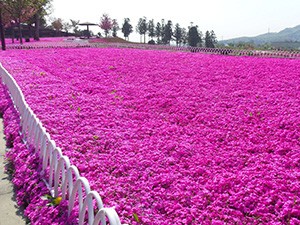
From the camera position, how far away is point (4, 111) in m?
10.4

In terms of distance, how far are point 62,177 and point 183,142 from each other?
3560mm

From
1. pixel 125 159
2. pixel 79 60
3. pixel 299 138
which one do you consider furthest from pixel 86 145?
pixel 79 60

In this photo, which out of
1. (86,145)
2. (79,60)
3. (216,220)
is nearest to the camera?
(216,220)

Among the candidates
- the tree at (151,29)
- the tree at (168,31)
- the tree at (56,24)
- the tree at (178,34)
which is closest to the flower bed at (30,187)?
the tree at (56,24)

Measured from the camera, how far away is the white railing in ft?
11.6

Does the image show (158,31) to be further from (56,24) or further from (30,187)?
(30,187)

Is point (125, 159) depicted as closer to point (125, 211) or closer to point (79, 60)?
point (125, 211)

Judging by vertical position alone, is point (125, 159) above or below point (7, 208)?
above

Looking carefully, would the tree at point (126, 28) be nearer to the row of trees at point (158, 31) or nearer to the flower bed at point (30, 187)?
the row of trees at point (158, 31)

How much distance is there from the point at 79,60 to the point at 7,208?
18.0 meters

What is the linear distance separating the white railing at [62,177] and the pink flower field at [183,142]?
0.66 meters

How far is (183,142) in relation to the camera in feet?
24.7

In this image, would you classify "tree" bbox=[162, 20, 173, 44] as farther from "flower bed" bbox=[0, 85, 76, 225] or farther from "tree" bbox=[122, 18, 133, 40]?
"flower bed" bbox=[0, 85, 76, 225]

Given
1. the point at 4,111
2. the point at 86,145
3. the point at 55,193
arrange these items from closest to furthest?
1. the point at 55,193
2. the point at 86,145
3. the point at 4,111
